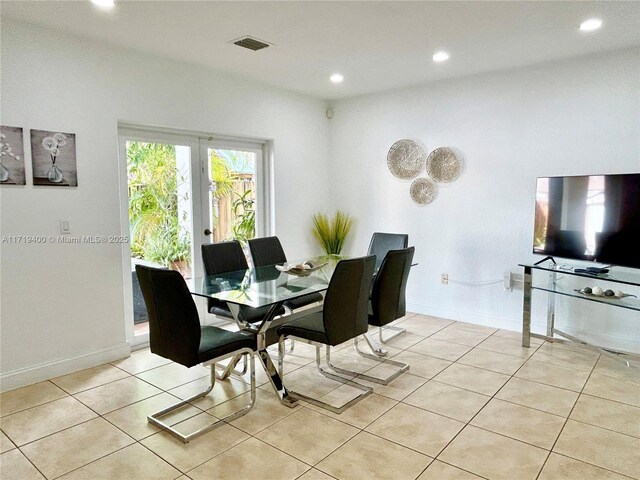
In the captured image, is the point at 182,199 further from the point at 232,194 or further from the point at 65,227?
the point at 65,227

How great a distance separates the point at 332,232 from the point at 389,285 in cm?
238

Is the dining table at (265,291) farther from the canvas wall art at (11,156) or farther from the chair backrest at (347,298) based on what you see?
the canvas wall art at (11,156)

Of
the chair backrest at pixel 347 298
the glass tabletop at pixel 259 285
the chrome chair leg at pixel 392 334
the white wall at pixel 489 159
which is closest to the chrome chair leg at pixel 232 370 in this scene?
the glass tabletop at pixel 259 285

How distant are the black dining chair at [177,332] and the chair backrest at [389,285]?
1.00 m

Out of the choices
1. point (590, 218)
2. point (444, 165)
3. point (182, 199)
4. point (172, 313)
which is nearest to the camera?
point (172, 313)

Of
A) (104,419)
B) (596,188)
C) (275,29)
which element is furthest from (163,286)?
(596,188)

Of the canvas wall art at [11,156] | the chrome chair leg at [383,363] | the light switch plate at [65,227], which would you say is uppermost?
the canvas wall art at [11,156]

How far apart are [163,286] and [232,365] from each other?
1.08m

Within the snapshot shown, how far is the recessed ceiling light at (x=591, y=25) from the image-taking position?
10.00 ft

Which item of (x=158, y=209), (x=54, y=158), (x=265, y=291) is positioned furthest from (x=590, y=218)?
Result: (x=54, y=158)

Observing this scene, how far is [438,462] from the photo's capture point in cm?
227

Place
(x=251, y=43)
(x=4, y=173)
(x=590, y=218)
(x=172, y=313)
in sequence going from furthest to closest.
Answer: (x=590, y=218) < (x=251, y=43) < (x=4, y=173) < (x=172, y=313)

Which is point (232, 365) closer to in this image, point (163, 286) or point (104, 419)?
point (104, 419)

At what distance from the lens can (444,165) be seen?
4.75 m
